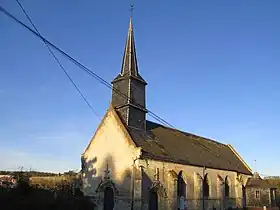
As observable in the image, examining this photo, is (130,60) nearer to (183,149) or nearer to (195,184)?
(183,149)

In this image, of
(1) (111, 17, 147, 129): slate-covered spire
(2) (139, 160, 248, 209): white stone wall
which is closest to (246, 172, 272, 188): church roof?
(2) (139, 160, 248, 209): white stone wall

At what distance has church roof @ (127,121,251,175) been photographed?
30.5 metres

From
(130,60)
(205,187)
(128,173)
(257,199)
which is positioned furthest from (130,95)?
(257,199)

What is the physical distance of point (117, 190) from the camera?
28.9 m

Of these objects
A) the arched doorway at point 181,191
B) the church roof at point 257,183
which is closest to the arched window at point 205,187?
the arched doorway at point 181,191

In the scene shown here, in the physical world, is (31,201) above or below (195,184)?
below

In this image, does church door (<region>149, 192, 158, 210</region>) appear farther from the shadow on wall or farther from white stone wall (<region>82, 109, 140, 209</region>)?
the shadow on wall

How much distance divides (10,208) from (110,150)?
47.2 ft

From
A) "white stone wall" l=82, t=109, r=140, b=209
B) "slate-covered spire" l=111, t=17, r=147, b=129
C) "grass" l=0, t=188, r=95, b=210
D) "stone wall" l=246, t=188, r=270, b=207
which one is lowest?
"stone wall" l=246, t=188, r=270, b=207

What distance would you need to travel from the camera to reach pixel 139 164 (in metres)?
27.8

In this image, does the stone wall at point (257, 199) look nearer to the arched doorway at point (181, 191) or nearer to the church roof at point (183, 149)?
the church roof at point (183, 149)

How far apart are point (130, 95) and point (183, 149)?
28.9ft

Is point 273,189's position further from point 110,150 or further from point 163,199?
point 110,150

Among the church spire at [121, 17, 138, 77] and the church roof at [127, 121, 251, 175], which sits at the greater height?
the church spire at [121, 17, 138, 77]
